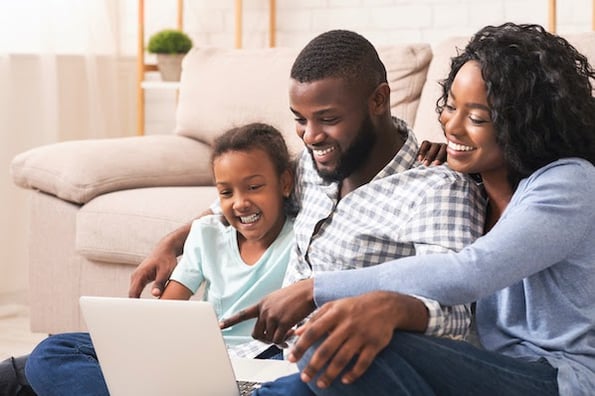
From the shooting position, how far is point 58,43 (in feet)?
13.0

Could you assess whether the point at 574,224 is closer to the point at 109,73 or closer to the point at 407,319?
the point at 407,319

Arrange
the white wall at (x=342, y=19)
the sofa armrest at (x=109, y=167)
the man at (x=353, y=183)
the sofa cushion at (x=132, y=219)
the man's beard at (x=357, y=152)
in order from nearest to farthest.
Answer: the man at (x=353, y=183)
the man's beard at (x=357, y=152)
the sofa cushion at (x=132, y=219)
the sofa armrest at (x=109, y=167)
the white wall at (x=342, y=19)

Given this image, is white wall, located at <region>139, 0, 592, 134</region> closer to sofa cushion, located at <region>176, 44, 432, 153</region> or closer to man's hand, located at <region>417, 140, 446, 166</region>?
sofa cushion, located at <region>176, 44, 432, 153</region>

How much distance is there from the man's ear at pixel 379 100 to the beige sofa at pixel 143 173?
83 centimetres

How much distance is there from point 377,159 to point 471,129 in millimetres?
227

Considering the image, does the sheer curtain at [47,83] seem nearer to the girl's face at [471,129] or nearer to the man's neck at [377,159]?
the man's neck at [377,159]

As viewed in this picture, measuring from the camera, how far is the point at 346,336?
126 cm

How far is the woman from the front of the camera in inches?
50.9

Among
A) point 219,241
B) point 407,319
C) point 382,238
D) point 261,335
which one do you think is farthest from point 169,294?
point 407,319

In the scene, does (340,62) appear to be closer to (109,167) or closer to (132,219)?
(132,219)

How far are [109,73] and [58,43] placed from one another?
25 cm

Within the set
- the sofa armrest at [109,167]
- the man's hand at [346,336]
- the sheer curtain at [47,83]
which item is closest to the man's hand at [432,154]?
the man's hand at [346,336]

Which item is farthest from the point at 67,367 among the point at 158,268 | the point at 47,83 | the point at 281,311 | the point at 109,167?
the point at 47,83

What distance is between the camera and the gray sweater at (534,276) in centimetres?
139
